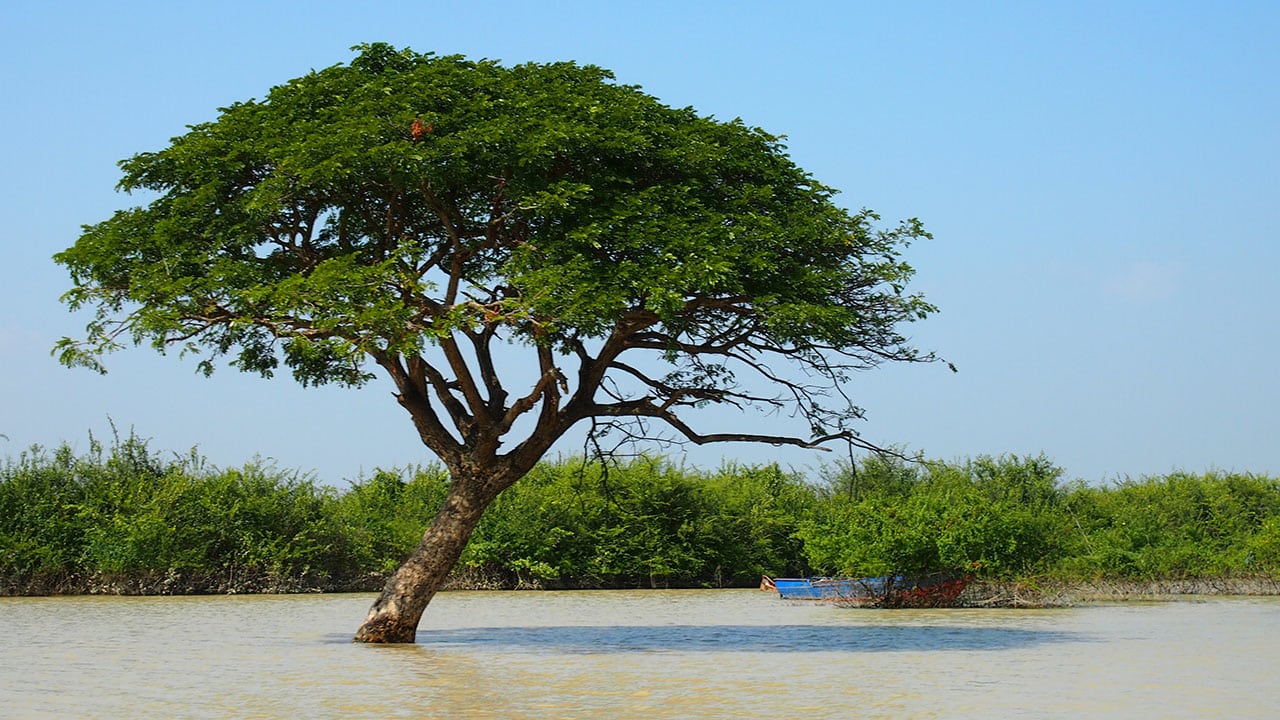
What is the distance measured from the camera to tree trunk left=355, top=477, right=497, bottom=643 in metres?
17.4

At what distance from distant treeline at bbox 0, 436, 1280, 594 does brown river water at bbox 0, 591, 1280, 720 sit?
1.60 metres

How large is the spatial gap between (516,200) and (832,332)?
13.3 ft

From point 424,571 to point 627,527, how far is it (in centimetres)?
1597

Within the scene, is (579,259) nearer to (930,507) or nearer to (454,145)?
(454,145)

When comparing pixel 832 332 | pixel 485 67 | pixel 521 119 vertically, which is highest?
pixel 485 67

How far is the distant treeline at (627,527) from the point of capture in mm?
25328

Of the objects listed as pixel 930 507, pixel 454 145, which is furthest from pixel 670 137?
pixel 930 507

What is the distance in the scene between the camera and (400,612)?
57.0 ft

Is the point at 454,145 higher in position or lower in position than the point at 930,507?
higher

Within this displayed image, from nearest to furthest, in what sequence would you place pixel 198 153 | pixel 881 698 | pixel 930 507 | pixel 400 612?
pixel 881 698 < pixel 198 153 < pixel 400 612 < pixel 930 507

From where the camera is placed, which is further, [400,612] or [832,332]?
[400,612]

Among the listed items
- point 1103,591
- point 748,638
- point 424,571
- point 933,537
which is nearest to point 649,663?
point 424,571

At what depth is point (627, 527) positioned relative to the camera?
1302 inches

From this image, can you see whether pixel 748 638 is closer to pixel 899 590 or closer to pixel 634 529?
pixel 899 590
